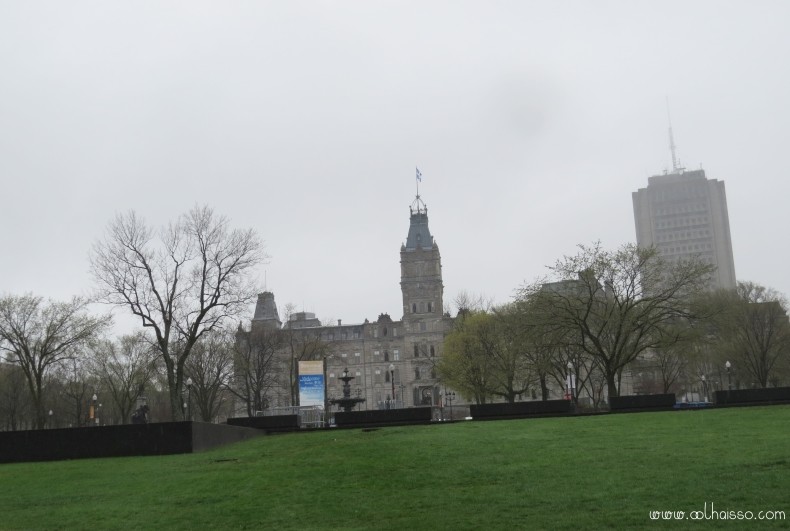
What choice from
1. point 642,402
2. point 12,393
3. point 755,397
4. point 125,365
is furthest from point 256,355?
point 755,397

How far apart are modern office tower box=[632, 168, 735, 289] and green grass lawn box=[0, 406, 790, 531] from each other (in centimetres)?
18287

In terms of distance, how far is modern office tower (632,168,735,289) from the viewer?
191625 millimetres

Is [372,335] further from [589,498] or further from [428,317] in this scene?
[589,498]

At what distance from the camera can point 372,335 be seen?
14162cm

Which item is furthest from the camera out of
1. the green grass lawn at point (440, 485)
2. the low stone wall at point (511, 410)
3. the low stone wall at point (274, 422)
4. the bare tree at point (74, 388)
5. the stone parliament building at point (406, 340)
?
the stone parliament building at point (406, 340)

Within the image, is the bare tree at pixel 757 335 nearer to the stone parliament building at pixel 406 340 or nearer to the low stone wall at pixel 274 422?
the low stone wall at pixel 274 422

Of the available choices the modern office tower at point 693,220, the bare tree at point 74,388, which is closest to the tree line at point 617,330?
the bare tree at point 74,388

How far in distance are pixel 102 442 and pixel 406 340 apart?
108m

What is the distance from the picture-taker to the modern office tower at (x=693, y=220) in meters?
192

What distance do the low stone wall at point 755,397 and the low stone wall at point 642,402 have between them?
2.62m

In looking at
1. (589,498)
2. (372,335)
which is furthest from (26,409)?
(589,498)

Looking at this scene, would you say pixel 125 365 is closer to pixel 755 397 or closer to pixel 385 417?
pixel 385 417


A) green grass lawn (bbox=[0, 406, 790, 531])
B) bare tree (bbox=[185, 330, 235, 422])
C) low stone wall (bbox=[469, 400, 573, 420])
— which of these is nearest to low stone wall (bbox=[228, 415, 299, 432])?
low stone wall (bbox=[469, 400, 573, 420])

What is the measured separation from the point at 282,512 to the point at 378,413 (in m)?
28.5
